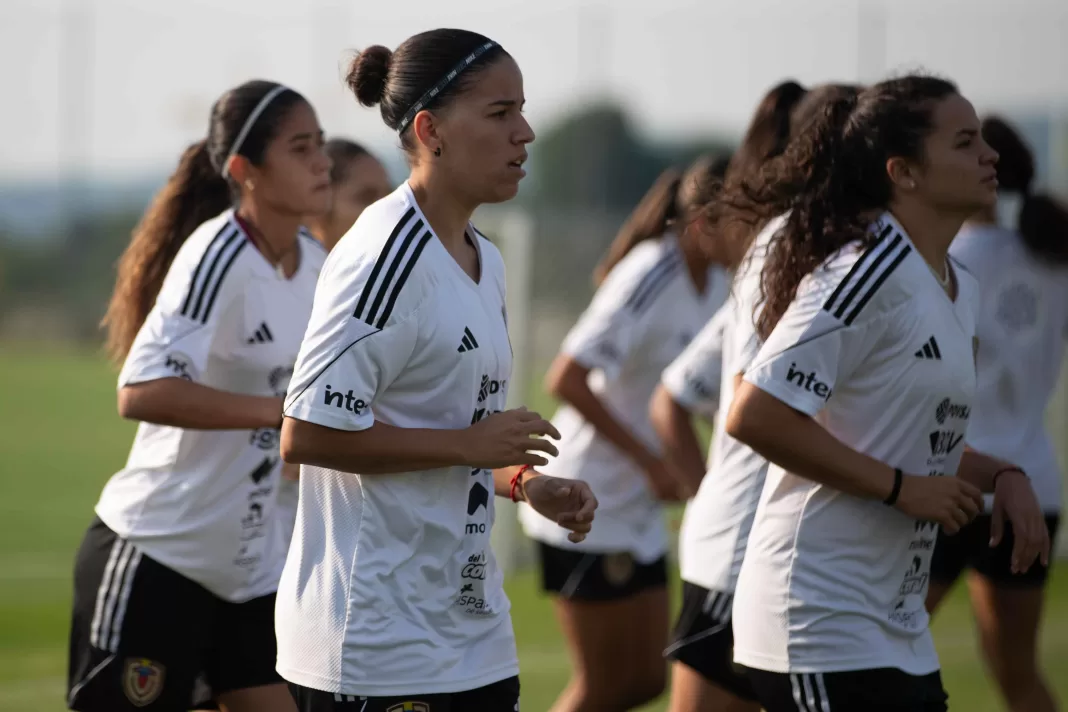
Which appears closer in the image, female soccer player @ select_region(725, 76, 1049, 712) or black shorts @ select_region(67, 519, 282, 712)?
female soccer player @ select_region(725, 76, 1049, 712)

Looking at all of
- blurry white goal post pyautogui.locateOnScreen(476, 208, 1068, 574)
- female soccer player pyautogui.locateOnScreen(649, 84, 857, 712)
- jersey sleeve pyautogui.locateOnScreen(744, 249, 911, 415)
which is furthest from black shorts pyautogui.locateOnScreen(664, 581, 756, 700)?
blurry white goal post pyautogui.locateOnScreen(476, 208, 1068, 574)

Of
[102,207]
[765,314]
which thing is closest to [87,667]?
[765,314]

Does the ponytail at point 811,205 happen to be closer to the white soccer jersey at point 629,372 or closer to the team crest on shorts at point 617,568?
the white soccer jersey at point 629,372

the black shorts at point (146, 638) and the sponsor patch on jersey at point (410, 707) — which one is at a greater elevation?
the sponsor patch on jersey at point (410, 707)

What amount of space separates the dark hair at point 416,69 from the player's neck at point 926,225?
3.21ft

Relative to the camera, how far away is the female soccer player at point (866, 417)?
3.22 metres

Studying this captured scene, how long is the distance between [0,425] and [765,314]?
15977mm

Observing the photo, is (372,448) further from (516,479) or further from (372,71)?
(372,71)

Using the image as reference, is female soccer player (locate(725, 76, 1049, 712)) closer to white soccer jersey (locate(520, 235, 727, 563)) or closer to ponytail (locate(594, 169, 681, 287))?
white soccer jersey (locate(520, 235, 727, 563))

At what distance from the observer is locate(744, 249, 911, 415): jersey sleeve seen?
3211mm

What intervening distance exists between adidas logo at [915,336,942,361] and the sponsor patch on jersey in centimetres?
127

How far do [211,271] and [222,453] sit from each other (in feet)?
1.59

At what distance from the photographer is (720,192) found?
3.92 m

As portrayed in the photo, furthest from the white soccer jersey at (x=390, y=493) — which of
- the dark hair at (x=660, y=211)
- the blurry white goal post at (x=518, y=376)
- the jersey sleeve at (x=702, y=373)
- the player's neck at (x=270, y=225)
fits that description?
the blurry white goal post at (x=518, y=376)
